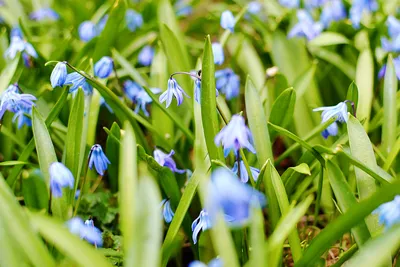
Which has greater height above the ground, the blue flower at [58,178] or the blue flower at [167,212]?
the blue flower at [58,178]

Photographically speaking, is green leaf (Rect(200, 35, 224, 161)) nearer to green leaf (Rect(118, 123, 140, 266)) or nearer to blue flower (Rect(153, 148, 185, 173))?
blue flower (Rect(153, 148, 185, 173))

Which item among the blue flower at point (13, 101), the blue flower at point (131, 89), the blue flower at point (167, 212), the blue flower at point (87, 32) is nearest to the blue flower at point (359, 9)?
the blue flower at point (131, 89)

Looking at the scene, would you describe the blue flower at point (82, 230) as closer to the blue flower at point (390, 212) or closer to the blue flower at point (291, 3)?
the blue flower at point (390, 212)

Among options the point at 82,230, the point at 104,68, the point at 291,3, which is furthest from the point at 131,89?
the point at 291,3

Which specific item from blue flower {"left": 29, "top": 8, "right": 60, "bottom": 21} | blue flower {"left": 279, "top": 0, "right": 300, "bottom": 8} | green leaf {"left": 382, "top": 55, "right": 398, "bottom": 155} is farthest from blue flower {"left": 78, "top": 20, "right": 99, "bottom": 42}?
green leaf {"left": 382, "top": 55, "right": 398, "bottom": 155}

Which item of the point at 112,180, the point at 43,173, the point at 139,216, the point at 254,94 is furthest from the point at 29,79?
the point at 139,216

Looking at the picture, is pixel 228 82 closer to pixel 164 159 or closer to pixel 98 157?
pixel 164 159
